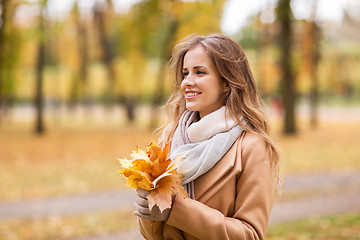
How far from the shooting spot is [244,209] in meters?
1.97

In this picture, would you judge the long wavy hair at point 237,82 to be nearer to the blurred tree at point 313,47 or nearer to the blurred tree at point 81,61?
the blurred tree at point 313,47

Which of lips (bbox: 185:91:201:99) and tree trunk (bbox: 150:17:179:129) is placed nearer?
lips (bbox: 185:91:201:99)

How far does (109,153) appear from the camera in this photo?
14391 mm

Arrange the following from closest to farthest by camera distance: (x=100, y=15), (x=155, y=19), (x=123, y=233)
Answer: (x=123, y=233), (x=155, y=19), (x=100, y=15)

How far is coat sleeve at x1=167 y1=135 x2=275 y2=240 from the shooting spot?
6.29ft

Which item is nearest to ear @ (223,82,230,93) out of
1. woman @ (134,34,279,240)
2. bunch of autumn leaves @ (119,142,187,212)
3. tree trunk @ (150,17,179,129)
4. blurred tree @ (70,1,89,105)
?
woman @ (134,34,279,240)

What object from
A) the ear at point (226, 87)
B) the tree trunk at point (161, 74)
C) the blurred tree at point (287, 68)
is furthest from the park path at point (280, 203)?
the tree trunk at point (161, 74)

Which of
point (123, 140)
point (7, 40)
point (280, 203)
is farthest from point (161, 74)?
point (280, 203)

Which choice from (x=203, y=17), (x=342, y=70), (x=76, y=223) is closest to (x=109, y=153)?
(x=203, y=17)

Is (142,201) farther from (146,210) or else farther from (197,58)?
(197,58)

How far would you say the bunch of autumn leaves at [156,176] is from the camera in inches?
71.9

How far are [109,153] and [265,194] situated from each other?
41.8 feet

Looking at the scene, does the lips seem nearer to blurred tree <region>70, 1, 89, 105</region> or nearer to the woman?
the woman

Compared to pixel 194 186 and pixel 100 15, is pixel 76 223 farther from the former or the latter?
pixel 100 15
